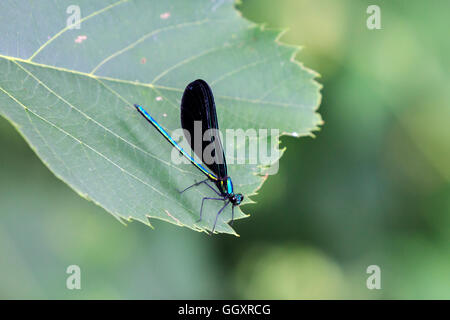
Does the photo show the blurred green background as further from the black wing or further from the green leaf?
the black wing

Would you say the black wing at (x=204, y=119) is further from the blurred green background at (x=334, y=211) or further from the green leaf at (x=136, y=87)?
the blurred green background at (x=334, y=211)

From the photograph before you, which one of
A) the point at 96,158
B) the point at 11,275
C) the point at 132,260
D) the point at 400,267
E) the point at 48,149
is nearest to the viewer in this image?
the point at 48,149

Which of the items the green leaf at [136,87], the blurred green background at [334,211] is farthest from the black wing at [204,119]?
the blurred green background at [334,211]

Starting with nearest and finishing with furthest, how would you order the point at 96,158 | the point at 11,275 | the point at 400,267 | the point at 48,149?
the point at 48,149, the point at 96,158, the point at 11,275, the point at 400,267

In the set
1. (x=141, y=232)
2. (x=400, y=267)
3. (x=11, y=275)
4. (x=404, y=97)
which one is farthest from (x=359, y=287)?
(x=11, y=275)

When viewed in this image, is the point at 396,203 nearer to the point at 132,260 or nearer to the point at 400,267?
the point at 400,267

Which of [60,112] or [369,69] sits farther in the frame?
[369,69]

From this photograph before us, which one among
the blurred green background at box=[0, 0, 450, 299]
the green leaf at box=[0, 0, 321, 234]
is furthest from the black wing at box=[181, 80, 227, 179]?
the blurred green background at box=[0, 0, 450, 299]
